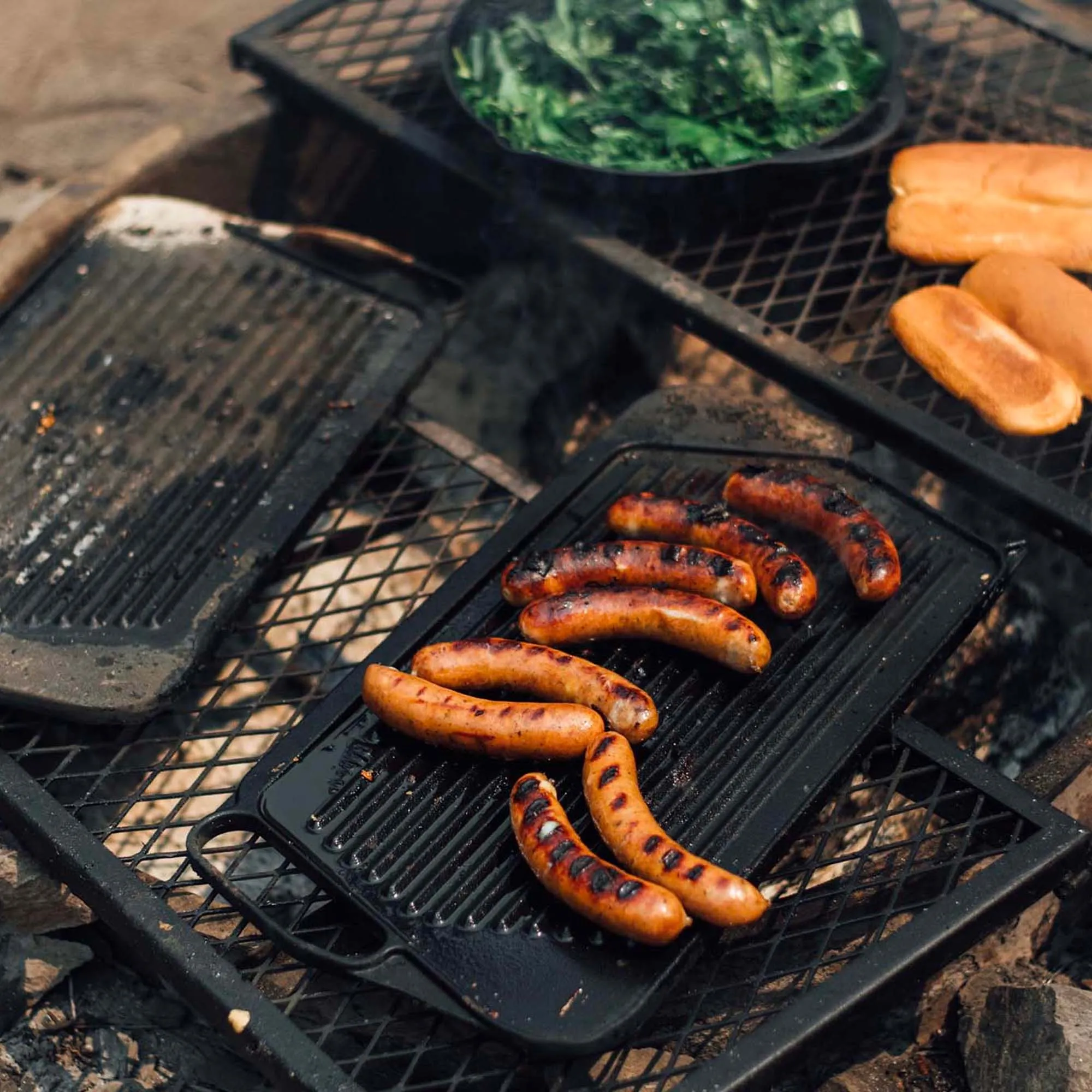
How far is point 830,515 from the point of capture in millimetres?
3393

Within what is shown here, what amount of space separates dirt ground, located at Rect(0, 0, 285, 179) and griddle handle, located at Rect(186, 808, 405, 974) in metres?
4.85

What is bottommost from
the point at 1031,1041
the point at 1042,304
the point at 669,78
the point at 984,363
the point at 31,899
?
the point at 1031,1041

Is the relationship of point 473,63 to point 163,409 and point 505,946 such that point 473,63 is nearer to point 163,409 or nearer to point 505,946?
point 163,409

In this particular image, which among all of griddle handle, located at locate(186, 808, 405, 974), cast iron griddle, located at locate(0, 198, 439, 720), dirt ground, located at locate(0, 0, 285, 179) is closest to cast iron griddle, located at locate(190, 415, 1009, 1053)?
griddle handle, located at locate(186, 808, 405, 974)

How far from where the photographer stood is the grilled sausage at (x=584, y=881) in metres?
2.55

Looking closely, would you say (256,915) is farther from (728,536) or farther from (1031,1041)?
(1031,1041)

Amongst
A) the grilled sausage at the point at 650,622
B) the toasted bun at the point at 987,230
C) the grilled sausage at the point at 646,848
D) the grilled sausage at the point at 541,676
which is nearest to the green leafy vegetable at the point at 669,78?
the toasted bun at the point at 987,230

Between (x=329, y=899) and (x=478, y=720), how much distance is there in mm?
651

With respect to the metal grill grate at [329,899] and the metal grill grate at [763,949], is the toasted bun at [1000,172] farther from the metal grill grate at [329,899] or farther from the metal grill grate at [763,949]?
the metal grill grate at [763,949]

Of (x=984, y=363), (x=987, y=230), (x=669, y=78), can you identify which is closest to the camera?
(x=984, y=363)

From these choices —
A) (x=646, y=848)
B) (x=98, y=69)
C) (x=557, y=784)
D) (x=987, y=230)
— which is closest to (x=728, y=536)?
(x=557, y=784)

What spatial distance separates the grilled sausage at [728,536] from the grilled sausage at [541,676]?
1.64 feet

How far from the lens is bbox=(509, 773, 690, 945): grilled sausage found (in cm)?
255

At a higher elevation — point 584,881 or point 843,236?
point 843,236
